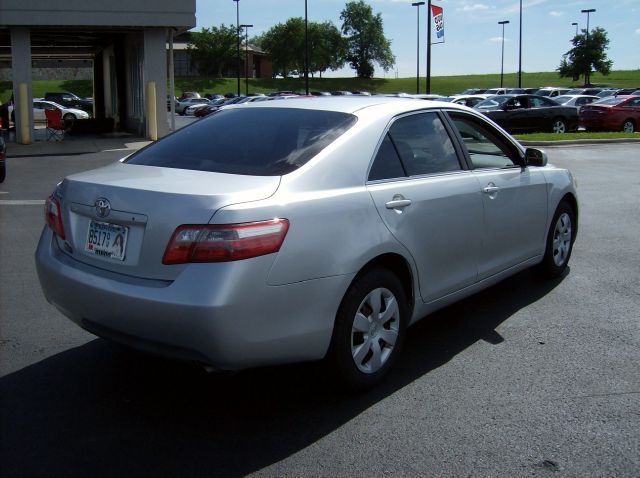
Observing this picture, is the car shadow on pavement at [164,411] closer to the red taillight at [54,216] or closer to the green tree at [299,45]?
the red taillight at [54,216]

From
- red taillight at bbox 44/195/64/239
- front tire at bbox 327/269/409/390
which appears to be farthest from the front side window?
red taillight at bbox 44/195/64/239

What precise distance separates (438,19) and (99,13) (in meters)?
15.4

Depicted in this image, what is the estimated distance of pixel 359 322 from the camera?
3.81 metres

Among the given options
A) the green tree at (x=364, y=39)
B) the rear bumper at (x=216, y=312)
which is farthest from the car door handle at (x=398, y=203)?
the green tree at (x=364, y=39)

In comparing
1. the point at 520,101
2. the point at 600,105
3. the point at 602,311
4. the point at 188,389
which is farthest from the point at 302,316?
the point at 600,105

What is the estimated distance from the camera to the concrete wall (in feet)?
69.3

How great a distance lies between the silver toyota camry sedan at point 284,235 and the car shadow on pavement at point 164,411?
0.33 metres

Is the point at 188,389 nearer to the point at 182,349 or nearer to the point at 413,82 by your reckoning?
the point at 182,349

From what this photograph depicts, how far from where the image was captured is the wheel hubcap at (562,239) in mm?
6094

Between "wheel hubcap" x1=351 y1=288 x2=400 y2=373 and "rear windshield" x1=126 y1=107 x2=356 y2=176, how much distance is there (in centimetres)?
86

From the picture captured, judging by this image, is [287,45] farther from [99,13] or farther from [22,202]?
[22,202]

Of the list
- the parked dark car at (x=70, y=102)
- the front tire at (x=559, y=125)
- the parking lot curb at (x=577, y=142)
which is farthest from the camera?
the parked dark car at (x=70, y=102)

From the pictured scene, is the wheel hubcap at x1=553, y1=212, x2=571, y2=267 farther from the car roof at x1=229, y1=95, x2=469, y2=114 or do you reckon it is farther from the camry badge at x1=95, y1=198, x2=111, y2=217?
the camry badge at x1=95, y1=198, x2=111, y2=217

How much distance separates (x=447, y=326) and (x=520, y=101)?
22.8 m
